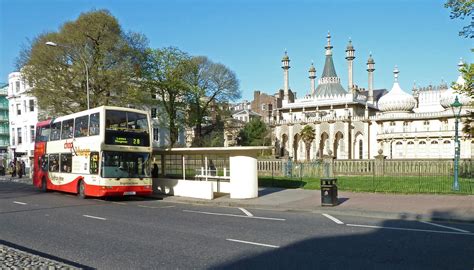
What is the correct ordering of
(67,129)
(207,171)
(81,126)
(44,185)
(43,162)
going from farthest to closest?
(44,185)
(43,162)
(67,129)
(207,171)
(81,126)

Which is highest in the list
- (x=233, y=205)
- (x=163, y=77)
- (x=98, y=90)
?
(x=163, y=77)

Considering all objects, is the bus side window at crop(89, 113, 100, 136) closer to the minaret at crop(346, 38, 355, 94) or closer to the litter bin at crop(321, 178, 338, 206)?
the litter bin at crop(321, 178, 338, 206)

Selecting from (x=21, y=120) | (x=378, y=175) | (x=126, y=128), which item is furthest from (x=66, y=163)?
(x=21, y=120)

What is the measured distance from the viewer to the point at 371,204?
17438mm

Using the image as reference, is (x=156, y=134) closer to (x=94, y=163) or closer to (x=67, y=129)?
(x=67, y=129)

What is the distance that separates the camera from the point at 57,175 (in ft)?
81.6

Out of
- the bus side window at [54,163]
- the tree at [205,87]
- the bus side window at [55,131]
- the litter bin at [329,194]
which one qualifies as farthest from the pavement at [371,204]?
the tree at [205,87]

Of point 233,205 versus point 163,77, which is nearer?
point 233,205

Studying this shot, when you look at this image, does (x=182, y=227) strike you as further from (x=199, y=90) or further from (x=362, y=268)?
(x=199, y=90)

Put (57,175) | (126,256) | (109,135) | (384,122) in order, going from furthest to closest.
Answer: (384,122) < (57,175) < (109,135) < (126,256)

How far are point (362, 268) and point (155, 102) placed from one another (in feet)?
158

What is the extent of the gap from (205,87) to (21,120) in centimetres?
2849

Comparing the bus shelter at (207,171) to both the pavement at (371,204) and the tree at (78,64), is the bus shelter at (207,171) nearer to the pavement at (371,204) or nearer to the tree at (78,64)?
the pavement at (371,204)

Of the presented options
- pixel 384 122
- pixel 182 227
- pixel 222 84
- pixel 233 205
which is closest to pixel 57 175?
pixel 233 205
